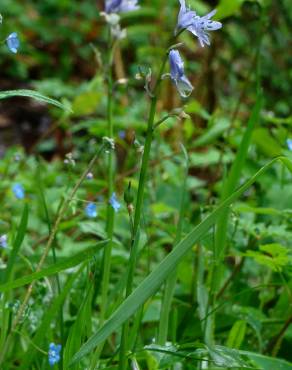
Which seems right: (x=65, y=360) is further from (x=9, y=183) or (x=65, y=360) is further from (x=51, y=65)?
(x=51, y=65)

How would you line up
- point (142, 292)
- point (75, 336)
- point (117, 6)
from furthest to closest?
1. point (117, 6)
2. point (75, 336)
3. point (142, 292)

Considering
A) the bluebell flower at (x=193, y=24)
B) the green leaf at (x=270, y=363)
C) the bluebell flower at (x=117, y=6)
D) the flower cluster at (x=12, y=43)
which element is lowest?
the green leaf at (x=270, y=363)

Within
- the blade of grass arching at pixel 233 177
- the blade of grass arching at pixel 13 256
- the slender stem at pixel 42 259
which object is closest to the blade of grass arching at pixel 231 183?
the blade of grass arching at pixel 233 177

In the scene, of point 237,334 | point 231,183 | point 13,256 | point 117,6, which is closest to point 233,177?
point 231,183

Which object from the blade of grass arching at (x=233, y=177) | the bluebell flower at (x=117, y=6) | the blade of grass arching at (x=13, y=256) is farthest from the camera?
the bluebell flower at (x=117, y=6)

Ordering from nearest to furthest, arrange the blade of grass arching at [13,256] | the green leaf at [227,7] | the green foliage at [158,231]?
the green foliage at [158,231]
the blade of grass arching at [13,256]
the green leaf at [227,7]

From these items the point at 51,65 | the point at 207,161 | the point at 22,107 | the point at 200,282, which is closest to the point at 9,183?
the point at 207,161

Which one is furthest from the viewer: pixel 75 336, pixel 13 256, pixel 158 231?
pixel 158 231

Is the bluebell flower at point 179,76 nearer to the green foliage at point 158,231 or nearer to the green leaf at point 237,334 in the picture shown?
the green foliage at point 158,231

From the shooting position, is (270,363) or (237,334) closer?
(270,363)

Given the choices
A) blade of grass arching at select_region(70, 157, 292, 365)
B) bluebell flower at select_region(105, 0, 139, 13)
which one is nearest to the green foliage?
blade of grass arching at select_region(70, 157, 292, 365)

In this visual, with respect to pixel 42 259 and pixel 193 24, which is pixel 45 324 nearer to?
pixel 42 259
